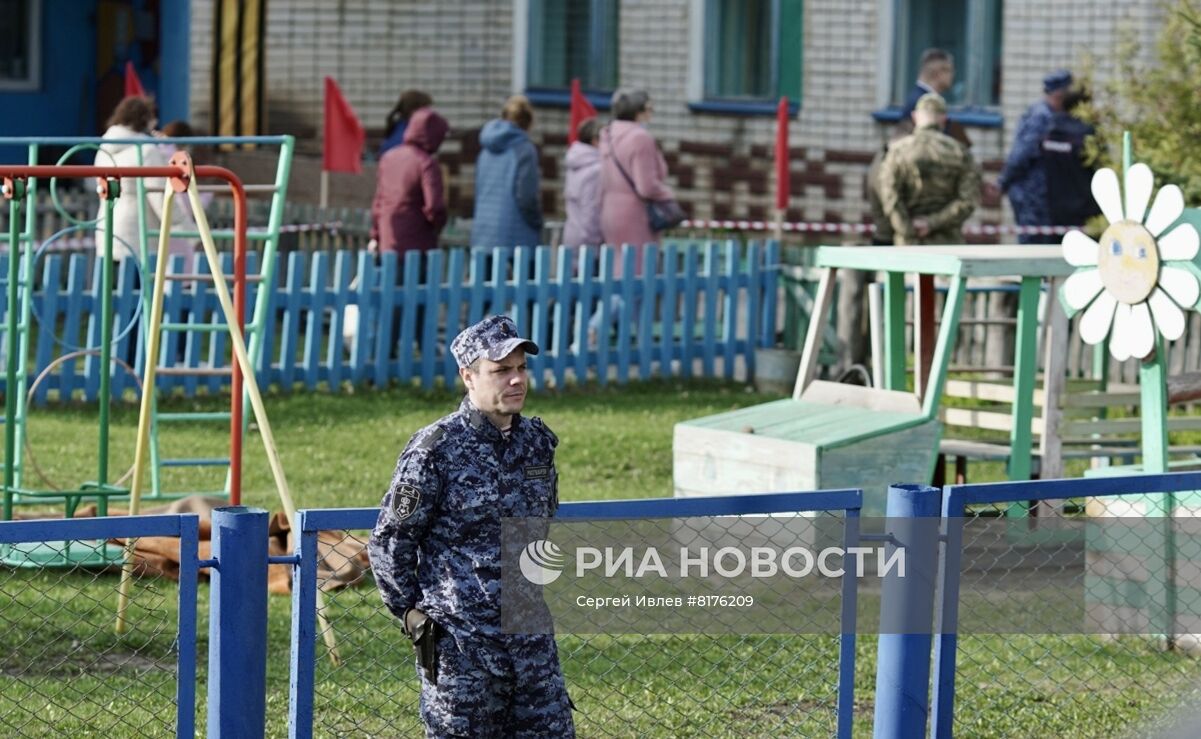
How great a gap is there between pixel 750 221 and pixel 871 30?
221cm

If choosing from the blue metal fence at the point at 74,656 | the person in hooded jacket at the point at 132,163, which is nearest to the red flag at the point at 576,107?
the person in hooded jacket at the point at 132,163

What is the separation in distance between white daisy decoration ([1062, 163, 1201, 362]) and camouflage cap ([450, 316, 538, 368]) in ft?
10.1

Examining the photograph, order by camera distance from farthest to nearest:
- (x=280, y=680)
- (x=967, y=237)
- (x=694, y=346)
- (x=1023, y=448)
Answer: (x=967, y=237)
(x=694, y=346)
(x=1023, y=448)
(x=280, y=680)

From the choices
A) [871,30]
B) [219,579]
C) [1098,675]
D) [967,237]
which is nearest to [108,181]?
[219,579]

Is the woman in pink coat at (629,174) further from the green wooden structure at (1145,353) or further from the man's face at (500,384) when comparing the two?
the man's face at (500,384)

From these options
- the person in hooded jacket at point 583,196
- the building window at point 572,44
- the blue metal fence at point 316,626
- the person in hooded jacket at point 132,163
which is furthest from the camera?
the building window at point 572,44

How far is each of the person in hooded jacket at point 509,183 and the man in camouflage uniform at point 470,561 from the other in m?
8.94

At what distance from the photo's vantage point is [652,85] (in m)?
20.6

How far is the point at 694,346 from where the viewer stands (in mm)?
13977

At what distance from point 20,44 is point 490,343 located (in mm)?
18383

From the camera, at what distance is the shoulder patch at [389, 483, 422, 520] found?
185 inches

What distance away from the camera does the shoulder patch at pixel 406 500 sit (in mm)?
4703

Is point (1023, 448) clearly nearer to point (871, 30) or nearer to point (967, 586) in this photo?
point (967, 586)

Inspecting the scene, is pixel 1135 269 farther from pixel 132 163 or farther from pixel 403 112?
pixel 403 112
